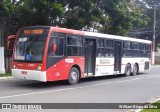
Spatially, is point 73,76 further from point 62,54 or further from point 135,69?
point 135,69

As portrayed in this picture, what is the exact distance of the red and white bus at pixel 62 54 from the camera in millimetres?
14633

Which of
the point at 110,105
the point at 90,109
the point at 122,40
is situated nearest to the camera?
the point at 90,109

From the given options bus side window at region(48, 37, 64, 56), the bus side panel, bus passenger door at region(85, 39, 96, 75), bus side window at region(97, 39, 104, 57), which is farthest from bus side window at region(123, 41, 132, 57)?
bus side window at region(48, 37, 64, 56)

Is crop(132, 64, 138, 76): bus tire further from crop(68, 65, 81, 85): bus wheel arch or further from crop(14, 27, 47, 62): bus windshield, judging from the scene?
crop(14, 27, 47, 62): bus windshield

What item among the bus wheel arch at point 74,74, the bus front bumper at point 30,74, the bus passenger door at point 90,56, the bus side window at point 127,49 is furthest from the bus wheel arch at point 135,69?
the bus front bumper at point 30,74

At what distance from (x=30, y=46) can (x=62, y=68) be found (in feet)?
6.26

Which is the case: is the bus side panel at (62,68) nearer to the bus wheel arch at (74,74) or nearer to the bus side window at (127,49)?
the bus wheel arch at (74,74)

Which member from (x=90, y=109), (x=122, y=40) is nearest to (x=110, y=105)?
(x=90, y=109)

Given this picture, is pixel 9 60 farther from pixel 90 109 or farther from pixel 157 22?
pixel 157 22

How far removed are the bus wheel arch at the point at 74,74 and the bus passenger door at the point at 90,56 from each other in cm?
94

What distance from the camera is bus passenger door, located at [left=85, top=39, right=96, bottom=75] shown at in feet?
58.5

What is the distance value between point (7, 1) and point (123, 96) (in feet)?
35.3

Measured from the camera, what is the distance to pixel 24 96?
476 inches

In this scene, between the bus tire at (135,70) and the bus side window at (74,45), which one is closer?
the bus side window at (74,45)
